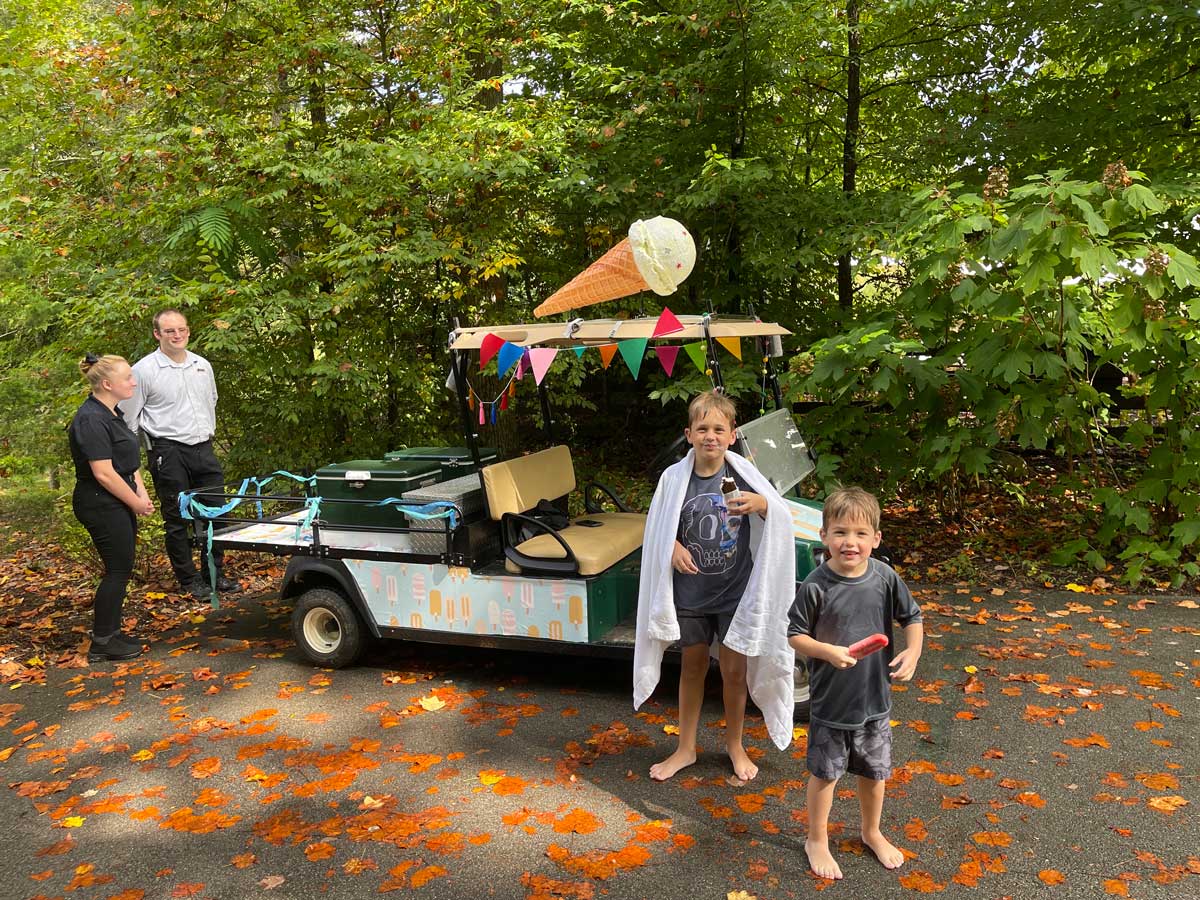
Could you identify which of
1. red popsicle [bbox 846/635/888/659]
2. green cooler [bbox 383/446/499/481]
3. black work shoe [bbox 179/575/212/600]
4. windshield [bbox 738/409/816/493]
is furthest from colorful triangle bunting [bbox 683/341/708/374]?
black work shoe [bbox 179/575/212/600]

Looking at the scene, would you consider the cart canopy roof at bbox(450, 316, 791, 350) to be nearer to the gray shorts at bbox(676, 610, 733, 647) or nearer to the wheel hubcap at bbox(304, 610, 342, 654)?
the gray shorts at bbox(676, 610, 733, 647)

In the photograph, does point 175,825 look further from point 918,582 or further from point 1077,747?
point 918,582

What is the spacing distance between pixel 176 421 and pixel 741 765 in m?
4.76

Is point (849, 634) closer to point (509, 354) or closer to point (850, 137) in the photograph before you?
point (509, 354)

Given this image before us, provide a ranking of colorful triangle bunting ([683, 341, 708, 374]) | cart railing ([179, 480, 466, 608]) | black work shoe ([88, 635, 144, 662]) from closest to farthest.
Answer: colorful triangle bunting ([683, 341, 708, 374]) → cart railing ([179, 480, 466, 608]) → black work shoe ([88, 635, 144, 662])

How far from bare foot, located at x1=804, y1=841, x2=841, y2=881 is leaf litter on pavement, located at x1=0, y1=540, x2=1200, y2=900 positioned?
0.11ft

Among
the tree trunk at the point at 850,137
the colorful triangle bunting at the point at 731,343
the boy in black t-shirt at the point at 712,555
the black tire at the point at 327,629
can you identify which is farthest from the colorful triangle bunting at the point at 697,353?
the tree trunk at the point at 850,137

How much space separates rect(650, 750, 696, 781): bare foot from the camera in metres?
3.69

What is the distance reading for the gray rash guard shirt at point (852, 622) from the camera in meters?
2.89

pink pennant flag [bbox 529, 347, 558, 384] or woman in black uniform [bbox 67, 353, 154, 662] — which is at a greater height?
pink pennant flag [bbox 529, 347, 558, 384]

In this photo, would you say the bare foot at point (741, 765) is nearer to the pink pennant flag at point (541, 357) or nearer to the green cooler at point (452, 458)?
the pink pennant flag at point (541, 357)

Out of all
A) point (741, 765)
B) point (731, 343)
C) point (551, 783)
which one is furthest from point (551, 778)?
point (731, 343)

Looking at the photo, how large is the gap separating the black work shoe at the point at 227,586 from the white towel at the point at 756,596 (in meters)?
4.45

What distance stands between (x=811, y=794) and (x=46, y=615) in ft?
19.8
